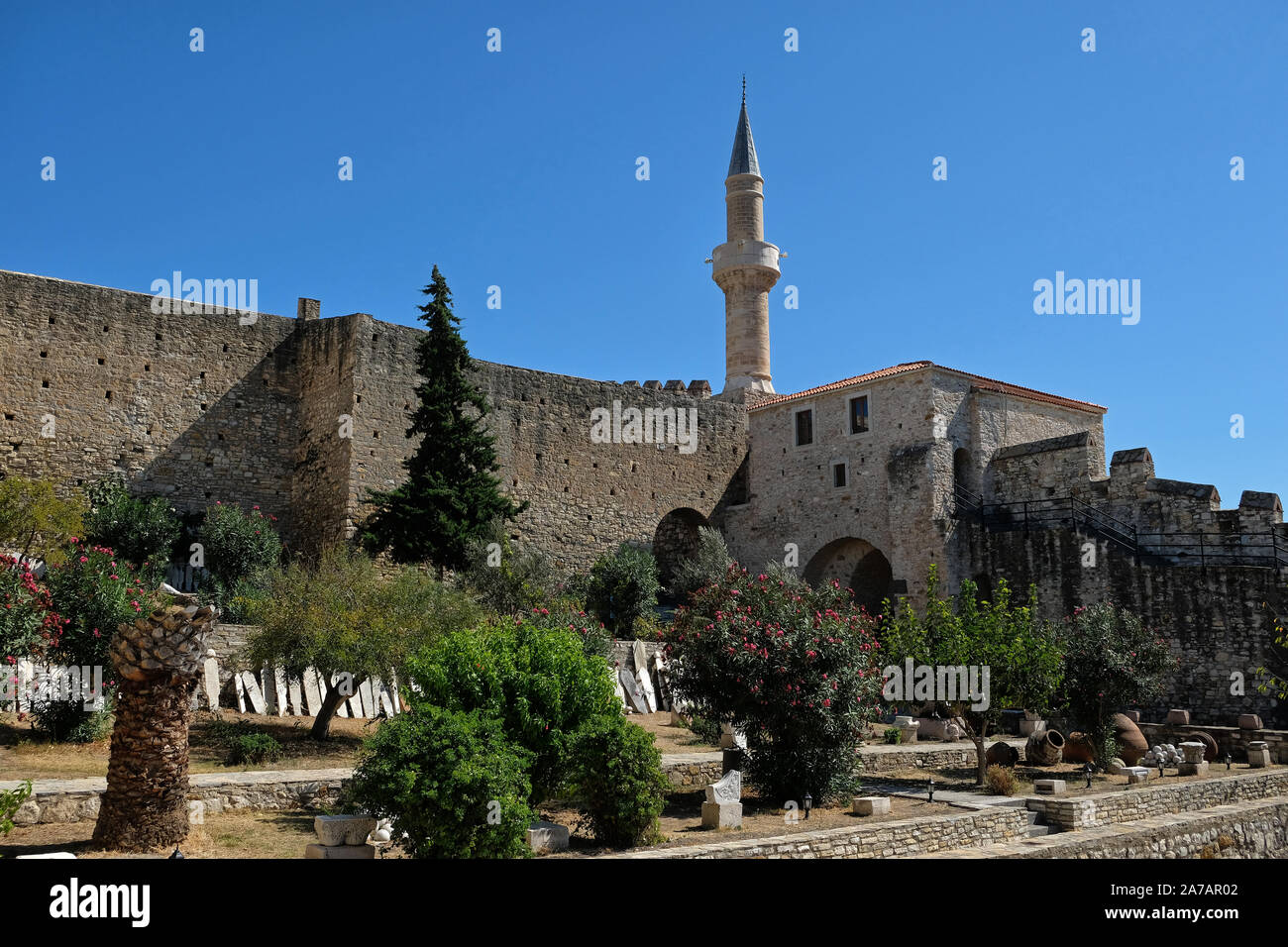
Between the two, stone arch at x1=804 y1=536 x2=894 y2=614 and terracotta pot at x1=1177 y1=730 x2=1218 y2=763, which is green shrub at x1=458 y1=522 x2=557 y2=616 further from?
terracotta pot at x1=1177 y1=730 x2=1218 y2=763

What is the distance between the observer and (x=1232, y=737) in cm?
1742

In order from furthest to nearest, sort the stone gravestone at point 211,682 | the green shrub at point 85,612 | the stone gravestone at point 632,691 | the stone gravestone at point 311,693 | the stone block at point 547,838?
1. the stone gravestone at point 632,691
2. the stone gravestone at point 311,693
3. the stone gravestone at point 211,682
4. the green shrub at point 85,612
5. the stone block at point 547,838

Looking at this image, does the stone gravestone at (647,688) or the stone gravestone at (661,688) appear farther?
the stone gravestone at (661,688)

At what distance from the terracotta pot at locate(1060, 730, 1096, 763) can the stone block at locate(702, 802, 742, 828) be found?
8476mm

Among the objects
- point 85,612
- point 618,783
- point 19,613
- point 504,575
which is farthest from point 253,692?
point 618,783

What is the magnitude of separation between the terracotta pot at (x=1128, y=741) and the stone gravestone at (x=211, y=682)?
1382 centimetres

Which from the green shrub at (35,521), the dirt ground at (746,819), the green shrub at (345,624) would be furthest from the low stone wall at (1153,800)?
the green shrub at (35,521)

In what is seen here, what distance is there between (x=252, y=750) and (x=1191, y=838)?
37.8 feet

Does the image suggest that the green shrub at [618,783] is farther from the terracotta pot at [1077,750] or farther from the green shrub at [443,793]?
the terracotta pot at [1077,750]

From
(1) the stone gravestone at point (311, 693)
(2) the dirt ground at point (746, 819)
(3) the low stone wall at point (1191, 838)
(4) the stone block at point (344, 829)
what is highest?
(1) the stone gravestone at point (311, 693)

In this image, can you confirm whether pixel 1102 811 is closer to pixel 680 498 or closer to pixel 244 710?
pixel 244 710

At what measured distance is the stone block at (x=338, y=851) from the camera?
7.99m

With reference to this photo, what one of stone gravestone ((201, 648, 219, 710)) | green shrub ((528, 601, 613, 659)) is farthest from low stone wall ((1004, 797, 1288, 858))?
stone gravestone ((201, 648, 219, 710))
